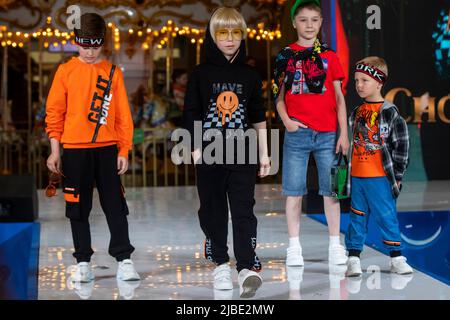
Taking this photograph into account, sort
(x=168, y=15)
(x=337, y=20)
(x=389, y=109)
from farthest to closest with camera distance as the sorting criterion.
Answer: (x=168, y=15) → (x=337, y=20) → (x=389, y=109)

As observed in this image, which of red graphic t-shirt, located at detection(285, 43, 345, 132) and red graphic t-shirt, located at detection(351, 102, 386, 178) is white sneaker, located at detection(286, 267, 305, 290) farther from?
red graphic t-shirt, located at detection(285, 43, 345, 132)

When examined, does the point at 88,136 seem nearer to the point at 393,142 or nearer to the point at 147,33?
the point at 393,142

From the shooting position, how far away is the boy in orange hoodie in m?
3.92

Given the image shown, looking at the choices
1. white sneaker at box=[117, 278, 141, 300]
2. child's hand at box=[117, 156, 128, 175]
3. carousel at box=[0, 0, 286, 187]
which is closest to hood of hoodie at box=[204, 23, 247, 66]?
child's hand at box=[117, 156, 128, 175]

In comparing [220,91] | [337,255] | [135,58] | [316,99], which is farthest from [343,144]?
[135,58]

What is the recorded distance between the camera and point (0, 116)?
42.0ft

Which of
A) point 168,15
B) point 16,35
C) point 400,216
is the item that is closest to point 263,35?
point 168,15

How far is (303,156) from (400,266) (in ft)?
2.33

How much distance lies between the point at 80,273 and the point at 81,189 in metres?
0.38

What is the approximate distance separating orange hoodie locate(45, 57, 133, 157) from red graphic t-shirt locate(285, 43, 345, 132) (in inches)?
35.8

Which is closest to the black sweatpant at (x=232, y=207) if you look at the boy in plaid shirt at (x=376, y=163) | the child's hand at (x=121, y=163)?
the child's hand at (x=121, y=163)

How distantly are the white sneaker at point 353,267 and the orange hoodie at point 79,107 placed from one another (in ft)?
4.01

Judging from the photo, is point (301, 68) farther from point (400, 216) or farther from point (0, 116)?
point (0, 116)

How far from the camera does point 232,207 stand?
388 centimetres
